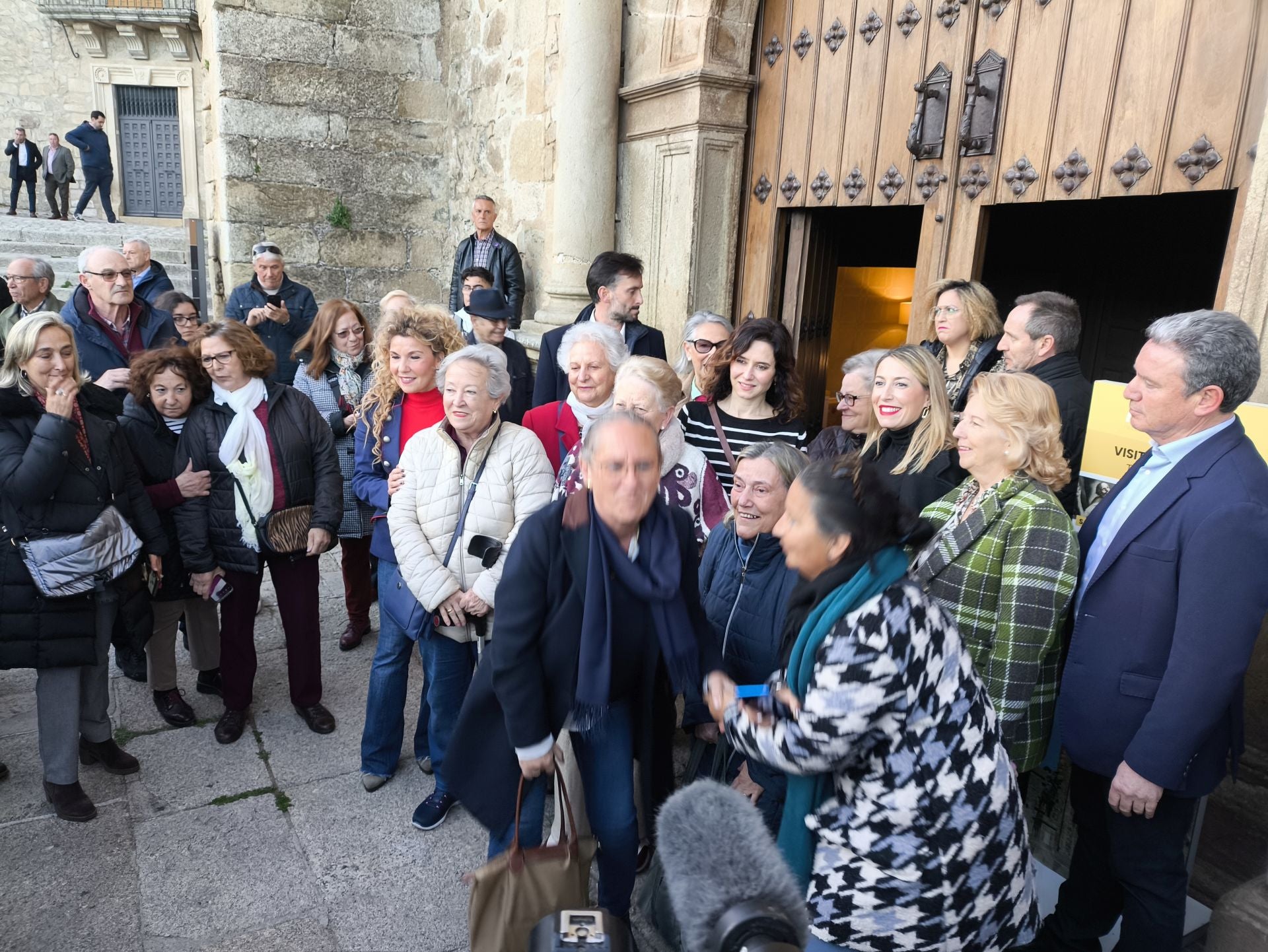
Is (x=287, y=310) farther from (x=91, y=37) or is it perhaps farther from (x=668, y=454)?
(x=91, y=37)

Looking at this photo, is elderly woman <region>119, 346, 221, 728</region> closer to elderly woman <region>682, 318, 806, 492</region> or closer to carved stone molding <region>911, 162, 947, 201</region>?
elderly woman <region>682, 318, 806, 492</region>

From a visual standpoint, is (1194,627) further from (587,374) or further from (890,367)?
(587,374)

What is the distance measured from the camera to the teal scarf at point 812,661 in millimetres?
1604

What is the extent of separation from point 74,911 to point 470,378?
6.52ft

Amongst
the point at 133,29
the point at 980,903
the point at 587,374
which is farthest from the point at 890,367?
the point at 133,29

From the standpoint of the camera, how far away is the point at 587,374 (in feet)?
10.5

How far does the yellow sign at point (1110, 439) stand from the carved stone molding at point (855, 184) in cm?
201

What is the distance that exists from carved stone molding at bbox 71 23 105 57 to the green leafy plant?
1709cm

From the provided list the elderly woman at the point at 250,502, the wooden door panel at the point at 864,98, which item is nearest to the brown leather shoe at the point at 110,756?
the elderly woman at the point at 250,502

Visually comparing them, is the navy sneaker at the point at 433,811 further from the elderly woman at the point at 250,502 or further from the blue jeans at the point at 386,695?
the elderly woman at the point at 250,502

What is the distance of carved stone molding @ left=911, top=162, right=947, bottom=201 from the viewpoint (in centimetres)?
386

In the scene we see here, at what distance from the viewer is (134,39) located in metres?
19.8

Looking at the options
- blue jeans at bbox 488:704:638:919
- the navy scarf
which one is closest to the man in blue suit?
the navy scarf

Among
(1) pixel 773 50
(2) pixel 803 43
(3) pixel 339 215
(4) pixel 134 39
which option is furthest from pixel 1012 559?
(4) pixel 134 39
